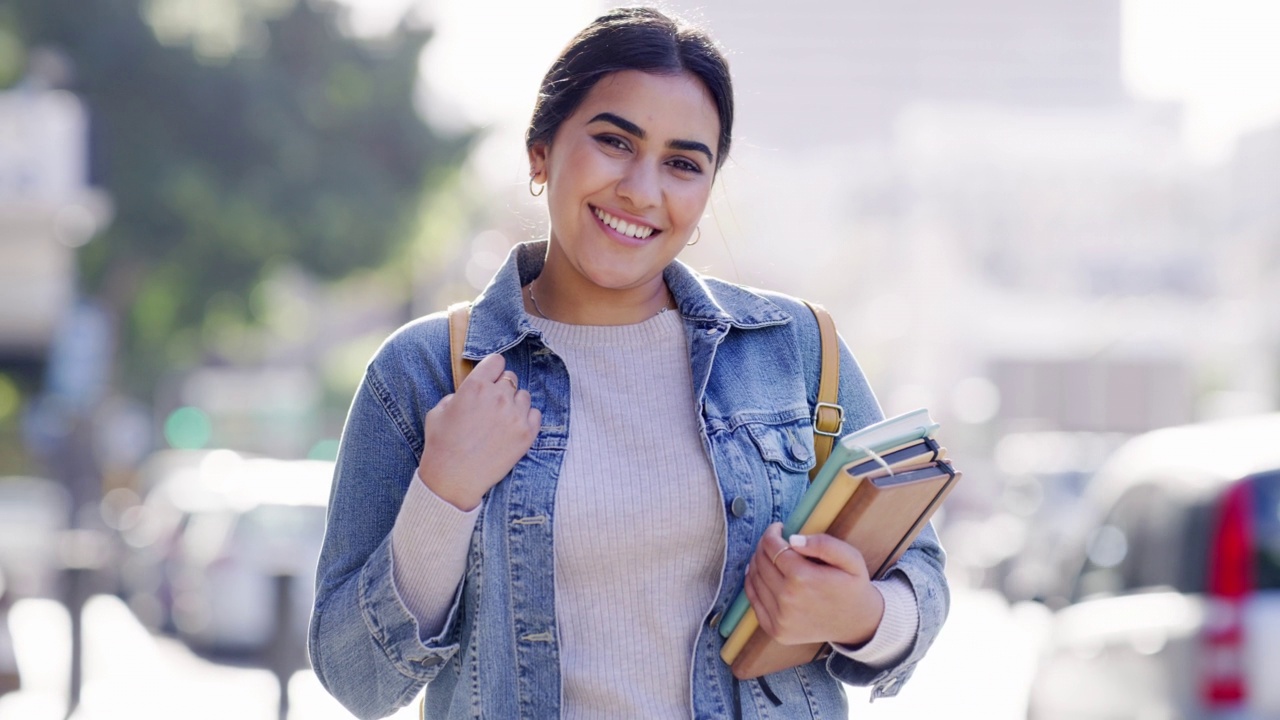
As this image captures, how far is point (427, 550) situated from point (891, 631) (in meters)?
0.68

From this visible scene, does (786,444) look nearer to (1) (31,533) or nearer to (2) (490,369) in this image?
(2) (490,369)

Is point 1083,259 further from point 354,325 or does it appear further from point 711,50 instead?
point 711,50

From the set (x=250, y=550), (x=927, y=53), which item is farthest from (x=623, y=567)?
(x=927, y=53)

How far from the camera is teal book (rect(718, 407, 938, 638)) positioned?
2312mm

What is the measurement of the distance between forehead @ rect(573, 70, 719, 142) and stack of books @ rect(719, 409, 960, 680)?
1.80 feet

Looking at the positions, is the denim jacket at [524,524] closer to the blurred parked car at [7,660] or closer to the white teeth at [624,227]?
the white teeth at [624,227]

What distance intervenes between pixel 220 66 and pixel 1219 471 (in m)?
17.9

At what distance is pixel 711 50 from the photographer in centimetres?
260

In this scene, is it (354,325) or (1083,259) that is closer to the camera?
(354,325)

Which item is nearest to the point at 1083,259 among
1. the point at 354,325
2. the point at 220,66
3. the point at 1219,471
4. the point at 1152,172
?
the point at 1152,172

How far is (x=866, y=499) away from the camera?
230 cm

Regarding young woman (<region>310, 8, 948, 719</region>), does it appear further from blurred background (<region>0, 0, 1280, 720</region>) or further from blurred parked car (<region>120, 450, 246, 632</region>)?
blurred parked car (<region>120, 450, 246, 632</region>)

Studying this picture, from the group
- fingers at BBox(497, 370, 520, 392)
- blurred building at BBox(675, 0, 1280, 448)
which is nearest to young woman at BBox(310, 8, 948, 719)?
fingers at BBox(497, 370, 520, 392)

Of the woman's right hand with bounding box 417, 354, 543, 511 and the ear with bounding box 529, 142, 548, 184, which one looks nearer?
the woman's right hand with bounding box 417, 354, 543, 511
